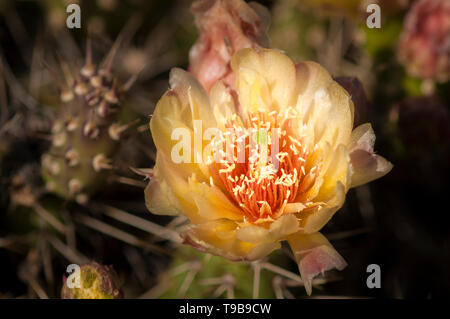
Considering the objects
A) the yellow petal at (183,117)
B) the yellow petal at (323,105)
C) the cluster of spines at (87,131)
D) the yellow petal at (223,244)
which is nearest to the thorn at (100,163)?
the cluster of spines at (87,131)

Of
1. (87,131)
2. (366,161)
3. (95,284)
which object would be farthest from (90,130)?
(366,161)

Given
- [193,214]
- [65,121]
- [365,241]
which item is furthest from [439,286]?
[65,121]

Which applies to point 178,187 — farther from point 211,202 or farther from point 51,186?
point 51,186

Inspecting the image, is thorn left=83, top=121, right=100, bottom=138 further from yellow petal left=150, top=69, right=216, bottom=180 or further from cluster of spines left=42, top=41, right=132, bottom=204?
yellow petal left=150, top=69, right=216, bottom=180

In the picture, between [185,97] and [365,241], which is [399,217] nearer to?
[365,241]

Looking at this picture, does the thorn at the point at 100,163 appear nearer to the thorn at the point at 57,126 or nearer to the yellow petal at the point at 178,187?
the thorn at the point at 57,126

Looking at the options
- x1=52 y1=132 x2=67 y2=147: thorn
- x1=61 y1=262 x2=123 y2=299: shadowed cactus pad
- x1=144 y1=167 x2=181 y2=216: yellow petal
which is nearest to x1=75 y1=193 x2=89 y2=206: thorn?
x1=52 y1=132 x2=67 y2=147: thorn
